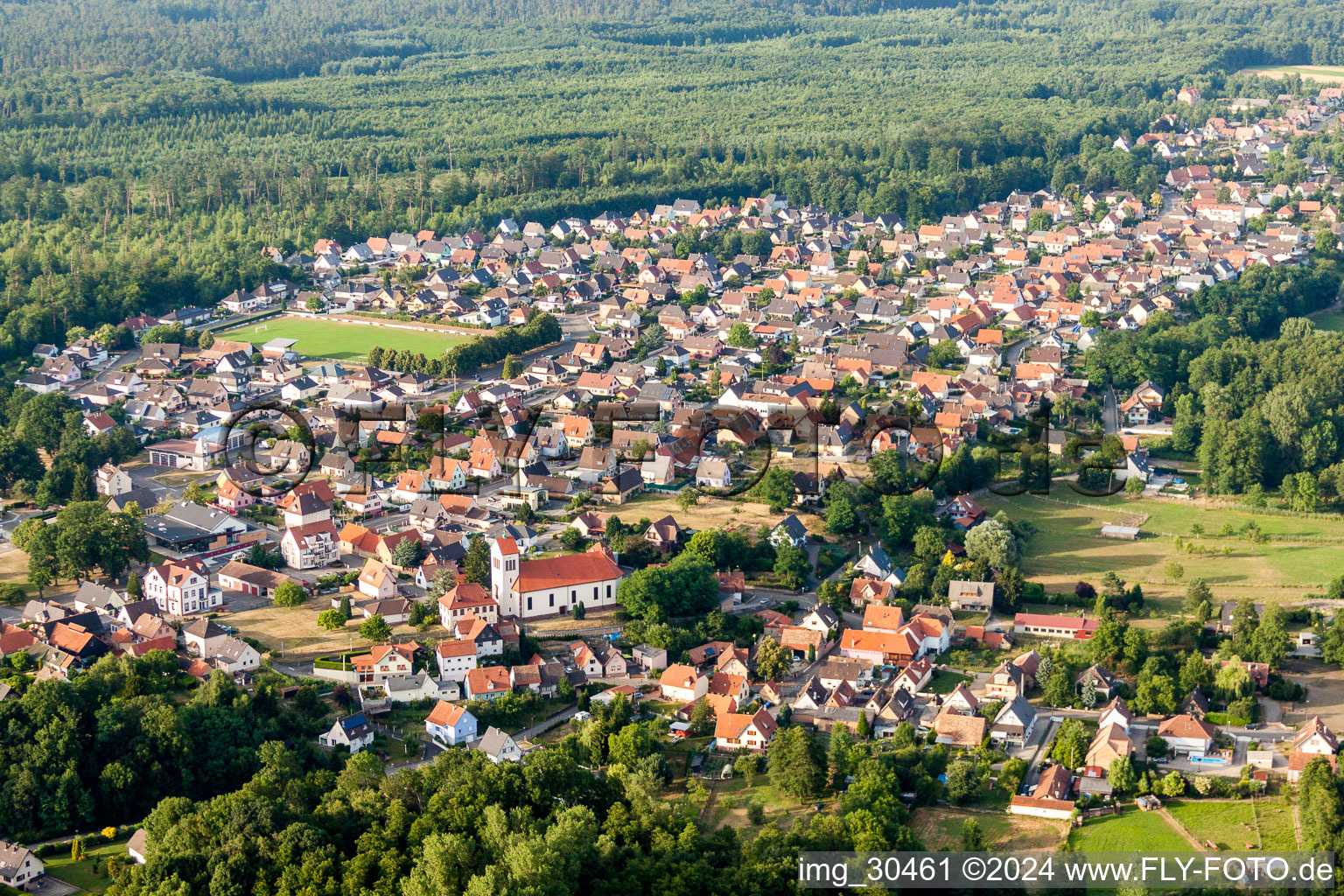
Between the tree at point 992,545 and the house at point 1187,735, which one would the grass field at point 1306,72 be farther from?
the house at point 1187,735

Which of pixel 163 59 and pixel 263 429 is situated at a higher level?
pixel 163 59

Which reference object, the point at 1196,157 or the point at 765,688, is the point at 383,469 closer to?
the point at 765,688

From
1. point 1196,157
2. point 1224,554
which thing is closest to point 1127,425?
point 1224,554

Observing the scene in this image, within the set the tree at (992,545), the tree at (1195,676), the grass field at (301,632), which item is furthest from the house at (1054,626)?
the grass field at (301,632)

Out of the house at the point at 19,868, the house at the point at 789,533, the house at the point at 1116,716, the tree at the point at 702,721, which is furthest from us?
the house at the point at 789,533

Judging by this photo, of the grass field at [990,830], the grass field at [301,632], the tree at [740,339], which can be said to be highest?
the tree at [740,339]

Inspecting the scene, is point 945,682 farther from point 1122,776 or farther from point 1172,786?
point 1172,786

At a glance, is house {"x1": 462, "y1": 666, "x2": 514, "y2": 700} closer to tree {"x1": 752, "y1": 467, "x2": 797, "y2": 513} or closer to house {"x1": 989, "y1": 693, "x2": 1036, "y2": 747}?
house {"x1": 989, "y1": 693, "x2": 1036, "y2": 747}
